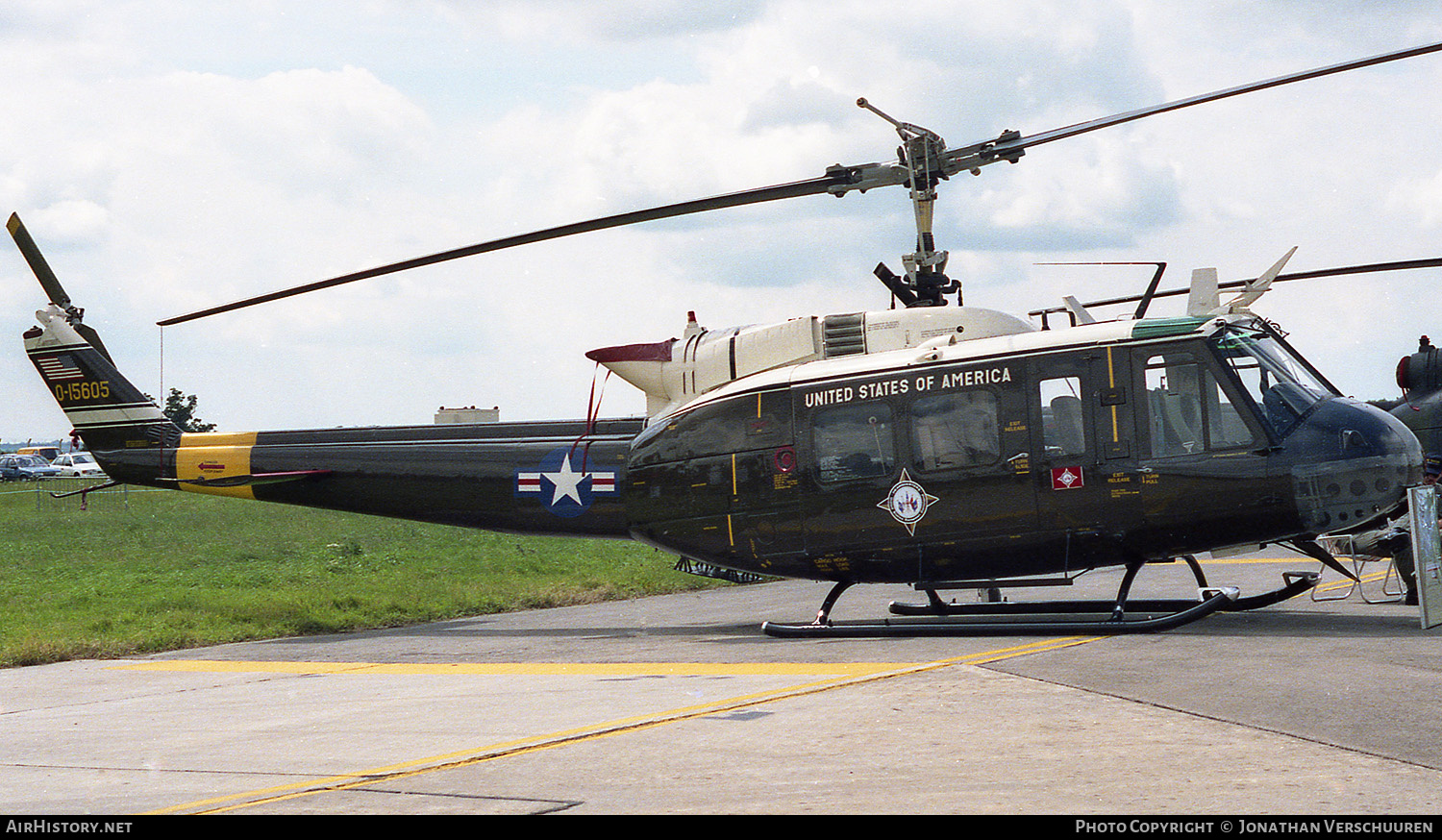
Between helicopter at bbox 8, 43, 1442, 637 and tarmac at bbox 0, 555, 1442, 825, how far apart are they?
94cm

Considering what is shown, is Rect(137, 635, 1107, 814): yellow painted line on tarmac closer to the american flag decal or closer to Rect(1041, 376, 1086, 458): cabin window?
Rect(1041, 376, 1086, 458): cabin window

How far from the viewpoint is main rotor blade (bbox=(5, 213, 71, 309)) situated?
16703 millimetres

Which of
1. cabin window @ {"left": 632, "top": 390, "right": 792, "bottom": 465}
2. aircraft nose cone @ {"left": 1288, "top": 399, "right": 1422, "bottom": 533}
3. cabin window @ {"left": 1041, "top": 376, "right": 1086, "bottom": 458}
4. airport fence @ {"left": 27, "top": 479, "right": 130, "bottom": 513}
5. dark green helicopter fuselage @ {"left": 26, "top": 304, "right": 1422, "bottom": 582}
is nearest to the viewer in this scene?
aircraft nose cone @ {"left": 1288, "top": 399, "right": 1422, "bottom": 533}

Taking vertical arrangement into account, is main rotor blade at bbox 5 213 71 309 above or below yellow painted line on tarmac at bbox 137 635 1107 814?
above

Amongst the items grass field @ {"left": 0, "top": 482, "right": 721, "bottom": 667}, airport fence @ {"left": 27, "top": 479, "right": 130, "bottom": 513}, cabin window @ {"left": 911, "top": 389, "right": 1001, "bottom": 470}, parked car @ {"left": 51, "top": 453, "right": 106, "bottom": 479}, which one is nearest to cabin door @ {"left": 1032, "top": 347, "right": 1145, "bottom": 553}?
cabin window @ {"left": 911, "top": 389, "right": 1001, "bottom": 470}

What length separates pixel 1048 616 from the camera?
12609 mm

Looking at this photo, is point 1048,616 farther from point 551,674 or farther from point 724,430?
point 551,674

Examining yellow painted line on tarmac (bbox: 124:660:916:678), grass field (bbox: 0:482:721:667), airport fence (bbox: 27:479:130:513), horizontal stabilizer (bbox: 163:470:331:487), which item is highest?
airport fence (bbox: 27:479:130:513)

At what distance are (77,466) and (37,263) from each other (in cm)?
7123

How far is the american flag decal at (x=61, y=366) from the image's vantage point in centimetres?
1736

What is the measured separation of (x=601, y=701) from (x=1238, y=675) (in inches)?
165

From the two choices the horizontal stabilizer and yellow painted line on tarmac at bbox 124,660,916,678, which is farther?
the horizontal stabilizer

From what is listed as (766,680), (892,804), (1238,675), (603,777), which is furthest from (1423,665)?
(603,777)

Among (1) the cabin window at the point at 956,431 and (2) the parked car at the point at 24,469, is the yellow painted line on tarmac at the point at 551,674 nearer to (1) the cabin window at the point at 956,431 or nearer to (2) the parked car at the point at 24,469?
(1) the cabin window at the point at 956,431
